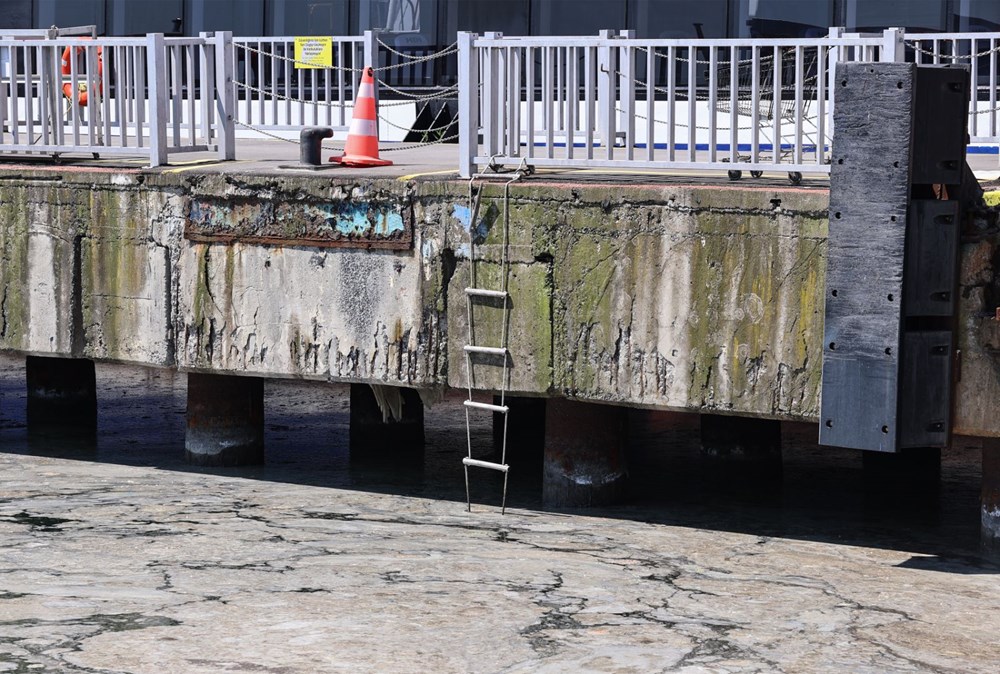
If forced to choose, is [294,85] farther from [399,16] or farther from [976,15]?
[976,15]

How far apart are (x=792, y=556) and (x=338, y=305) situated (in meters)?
3.18

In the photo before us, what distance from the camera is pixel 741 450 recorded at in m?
12.5

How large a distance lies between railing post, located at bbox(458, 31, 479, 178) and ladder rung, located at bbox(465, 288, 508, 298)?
711 millimetres

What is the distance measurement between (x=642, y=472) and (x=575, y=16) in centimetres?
717

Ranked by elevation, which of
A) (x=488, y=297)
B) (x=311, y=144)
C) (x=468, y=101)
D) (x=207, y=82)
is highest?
(x=207, y=82)

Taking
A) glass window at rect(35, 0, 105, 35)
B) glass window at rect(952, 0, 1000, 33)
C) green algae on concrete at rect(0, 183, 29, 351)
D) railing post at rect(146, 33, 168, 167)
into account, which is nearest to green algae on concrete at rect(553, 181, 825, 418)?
railing post at rect(146, 33, 168, 167)

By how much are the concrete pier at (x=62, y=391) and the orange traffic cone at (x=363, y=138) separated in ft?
13.7

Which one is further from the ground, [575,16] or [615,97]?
[575,16]

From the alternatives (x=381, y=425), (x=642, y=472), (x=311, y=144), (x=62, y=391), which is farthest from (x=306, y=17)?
(x=642, y=472)

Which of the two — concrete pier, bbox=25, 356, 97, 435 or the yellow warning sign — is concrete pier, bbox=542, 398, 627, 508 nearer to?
concrete pier, bbox=25, 356, 97, 435

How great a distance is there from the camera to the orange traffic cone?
11.3m

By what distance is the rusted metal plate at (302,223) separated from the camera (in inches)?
399

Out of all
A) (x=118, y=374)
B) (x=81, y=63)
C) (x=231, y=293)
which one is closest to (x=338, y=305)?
(x=231, y=293)

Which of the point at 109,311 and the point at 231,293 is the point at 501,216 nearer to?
the point at 231,293
